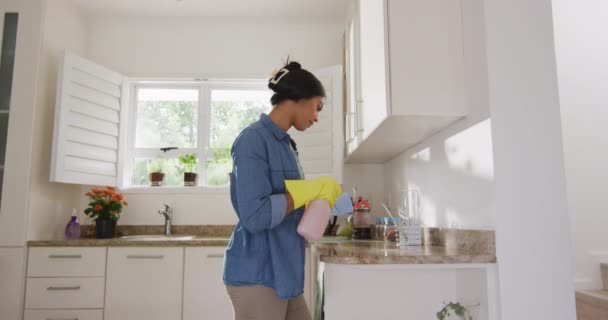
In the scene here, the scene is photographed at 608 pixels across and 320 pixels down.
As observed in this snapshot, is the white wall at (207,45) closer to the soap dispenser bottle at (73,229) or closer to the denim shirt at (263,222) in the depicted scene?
the soap dispenser bottle at (73,229)

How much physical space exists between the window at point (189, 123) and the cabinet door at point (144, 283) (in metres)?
0.86

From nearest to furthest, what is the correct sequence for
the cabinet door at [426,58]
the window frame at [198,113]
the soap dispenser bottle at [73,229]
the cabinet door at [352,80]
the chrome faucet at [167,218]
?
the cabinet door at [426,58]
the cabinet door at [352,80]
the soap dispenser bottle at [73,229]
the chrome faucet at [167,218]
the window frame at [198,113]

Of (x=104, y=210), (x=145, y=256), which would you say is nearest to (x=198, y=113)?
(x=104, y=210)

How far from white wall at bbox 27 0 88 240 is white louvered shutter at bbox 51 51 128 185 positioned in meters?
0.16

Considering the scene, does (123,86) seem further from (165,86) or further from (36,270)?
(36,270)

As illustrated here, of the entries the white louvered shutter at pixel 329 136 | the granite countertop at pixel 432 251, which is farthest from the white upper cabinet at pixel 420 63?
the white louvered shutter at pixel 329 136

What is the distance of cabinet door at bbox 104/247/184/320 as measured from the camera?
2.68 meters

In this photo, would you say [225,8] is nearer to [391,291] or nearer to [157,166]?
[157,166]

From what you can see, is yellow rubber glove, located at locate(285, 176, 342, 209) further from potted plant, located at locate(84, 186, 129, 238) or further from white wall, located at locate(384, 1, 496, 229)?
potted plant, located at locate(84, 186, 129, 238)

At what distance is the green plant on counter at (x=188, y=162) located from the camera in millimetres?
3418

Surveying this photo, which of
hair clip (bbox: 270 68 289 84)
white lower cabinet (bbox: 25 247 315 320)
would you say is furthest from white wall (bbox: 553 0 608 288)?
hair clip (bbox: 270 68 289 84)

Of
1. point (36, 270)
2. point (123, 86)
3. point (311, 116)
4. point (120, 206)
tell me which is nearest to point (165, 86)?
point (123, 86)

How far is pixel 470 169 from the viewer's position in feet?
5.20

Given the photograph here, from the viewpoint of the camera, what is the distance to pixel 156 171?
3400mm
